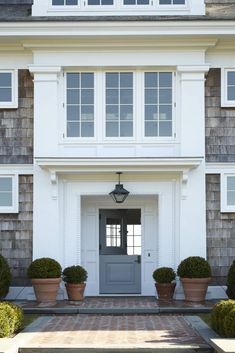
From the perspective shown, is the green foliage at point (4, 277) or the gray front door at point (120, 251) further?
the gray front door at point (120, 251)

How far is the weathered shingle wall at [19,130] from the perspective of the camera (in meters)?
15.2

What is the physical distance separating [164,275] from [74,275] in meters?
1.92

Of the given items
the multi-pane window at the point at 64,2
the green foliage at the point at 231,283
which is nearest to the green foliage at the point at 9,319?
the green foliage at the point at 231,283

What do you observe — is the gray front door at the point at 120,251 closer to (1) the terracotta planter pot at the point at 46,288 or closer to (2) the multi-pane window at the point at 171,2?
(1) the terracotta planter pot at the point at 46,288

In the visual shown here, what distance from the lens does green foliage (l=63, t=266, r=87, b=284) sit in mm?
14508

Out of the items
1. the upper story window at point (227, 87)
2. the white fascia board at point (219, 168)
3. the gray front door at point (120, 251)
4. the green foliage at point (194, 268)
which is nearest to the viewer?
the green foliage at point (194, 268)

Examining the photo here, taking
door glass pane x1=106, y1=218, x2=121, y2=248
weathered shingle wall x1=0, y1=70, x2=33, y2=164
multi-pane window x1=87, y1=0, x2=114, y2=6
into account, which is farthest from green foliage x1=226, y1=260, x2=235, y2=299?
multi-pane window x1=87, y1=0, x2=114, y2=6

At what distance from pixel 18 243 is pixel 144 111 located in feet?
13.3

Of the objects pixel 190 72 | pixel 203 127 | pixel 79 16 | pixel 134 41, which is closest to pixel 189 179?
pixel 203 127

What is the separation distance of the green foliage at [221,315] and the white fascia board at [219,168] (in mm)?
5080

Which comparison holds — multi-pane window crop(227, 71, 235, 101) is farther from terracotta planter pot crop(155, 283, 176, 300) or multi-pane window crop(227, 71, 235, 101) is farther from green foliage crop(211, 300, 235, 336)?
green foliage crop(211, 300, 235, 336)

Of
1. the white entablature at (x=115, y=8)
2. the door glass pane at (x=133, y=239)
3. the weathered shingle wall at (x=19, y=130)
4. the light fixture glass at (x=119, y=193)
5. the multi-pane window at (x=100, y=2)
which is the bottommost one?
the door glass pane at (x=133, y=239)

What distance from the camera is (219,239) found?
595 inches

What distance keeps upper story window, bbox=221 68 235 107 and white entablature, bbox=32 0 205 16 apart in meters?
1.59
